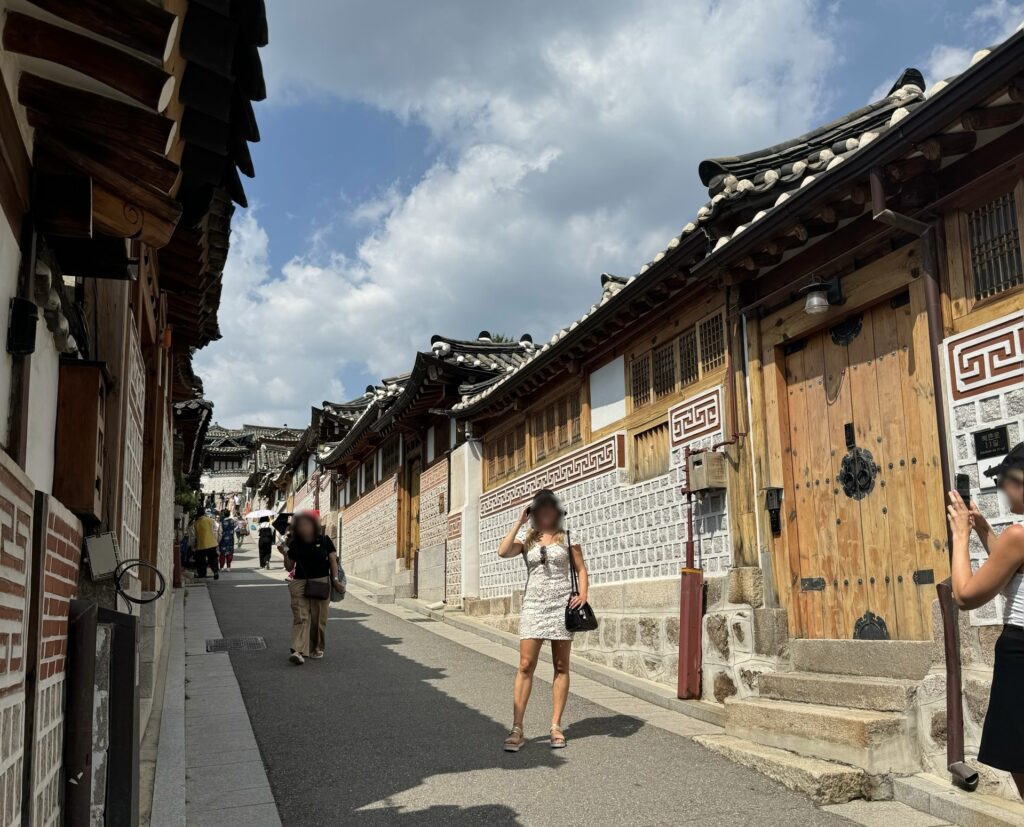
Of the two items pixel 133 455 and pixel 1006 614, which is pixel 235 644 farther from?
pixel 1006 614

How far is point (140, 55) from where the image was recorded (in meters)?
3.06

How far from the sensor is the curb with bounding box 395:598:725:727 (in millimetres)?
7535

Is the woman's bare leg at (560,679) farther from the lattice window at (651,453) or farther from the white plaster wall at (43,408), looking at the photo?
the white plaster wall at (43,408)

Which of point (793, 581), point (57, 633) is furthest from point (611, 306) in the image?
point (57, 633)

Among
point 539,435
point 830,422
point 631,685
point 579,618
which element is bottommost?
point 631,685

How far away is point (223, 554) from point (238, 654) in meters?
19.1

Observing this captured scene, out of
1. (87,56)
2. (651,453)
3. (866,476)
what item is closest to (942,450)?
(866,476)

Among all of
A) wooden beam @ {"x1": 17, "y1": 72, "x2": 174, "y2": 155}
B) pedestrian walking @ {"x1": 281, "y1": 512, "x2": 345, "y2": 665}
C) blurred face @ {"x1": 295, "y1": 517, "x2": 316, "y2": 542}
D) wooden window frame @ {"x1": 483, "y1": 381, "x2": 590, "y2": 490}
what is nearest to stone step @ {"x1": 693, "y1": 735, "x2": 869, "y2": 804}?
wooden beam @ {"x1": 17, "y1": 72, "x2": 174, "y2": 155}

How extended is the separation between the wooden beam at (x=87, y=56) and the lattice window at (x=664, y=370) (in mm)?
6872

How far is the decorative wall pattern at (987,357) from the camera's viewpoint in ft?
17.3

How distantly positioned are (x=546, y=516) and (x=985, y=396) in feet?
9.93

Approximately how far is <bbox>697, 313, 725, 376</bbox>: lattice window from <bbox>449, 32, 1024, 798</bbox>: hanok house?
2 centimetres

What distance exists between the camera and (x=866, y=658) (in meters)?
6.41

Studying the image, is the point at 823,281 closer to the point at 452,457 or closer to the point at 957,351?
the point at 957,351
